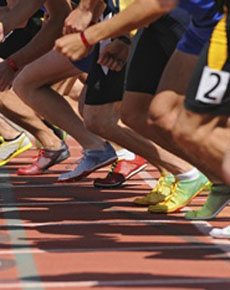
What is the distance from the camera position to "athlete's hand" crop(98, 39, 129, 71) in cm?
685

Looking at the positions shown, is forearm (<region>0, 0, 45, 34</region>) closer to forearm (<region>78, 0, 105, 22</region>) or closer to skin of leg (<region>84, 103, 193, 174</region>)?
forearm (<region>78, 0, 105, 22</region>)

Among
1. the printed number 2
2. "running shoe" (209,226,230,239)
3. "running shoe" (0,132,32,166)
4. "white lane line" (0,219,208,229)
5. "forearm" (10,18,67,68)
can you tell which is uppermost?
the printed number 2

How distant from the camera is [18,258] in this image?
5.58 meters

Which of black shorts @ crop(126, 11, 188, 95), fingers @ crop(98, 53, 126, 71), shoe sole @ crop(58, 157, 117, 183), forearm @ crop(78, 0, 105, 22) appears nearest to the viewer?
forearm @ crop(78, 0, 105, 22)

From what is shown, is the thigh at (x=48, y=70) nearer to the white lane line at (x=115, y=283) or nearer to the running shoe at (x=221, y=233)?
the running shoe at (x=221, y=233)

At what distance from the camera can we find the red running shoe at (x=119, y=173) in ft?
27.2

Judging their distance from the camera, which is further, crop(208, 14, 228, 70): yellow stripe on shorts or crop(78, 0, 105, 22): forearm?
crop(78, 0, 105, 22): forearm

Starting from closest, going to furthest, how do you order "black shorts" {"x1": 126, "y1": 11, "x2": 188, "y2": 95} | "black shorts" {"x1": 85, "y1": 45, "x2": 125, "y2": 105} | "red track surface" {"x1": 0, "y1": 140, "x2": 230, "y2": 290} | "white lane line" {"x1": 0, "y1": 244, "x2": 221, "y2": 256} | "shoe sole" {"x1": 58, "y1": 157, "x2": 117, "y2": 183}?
"red track surface" {"x1": 0, "y1": 140, "x2": 230, "y2": 290}
"white lane line" {"x1": 0, "y1": 244, "x2": 221, "y2": 256}
"black shorts" {"x1": 126, "y1": 11, "x2": 188, "y2": 95}
"black shorts" {"x1": 85, "y1": 45, "x2": 125, "y2": 105}
"shoe sole" {"x1": 58, "y1": 157, "x2": 117, "y2": 183}

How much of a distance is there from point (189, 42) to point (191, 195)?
137cm

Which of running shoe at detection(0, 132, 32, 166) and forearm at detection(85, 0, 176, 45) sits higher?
forearm at detection(85, 0, 176, 45)

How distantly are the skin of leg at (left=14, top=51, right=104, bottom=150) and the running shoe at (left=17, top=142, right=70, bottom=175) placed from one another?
77 centimetres

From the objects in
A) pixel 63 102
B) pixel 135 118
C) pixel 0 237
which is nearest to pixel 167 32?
pixel 135 118

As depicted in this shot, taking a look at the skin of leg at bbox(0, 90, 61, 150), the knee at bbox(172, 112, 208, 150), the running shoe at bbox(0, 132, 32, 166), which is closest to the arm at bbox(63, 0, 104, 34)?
the knee at bbox(172, 112, 208, 150)

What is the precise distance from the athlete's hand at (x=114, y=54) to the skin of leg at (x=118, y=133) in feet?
2.28
